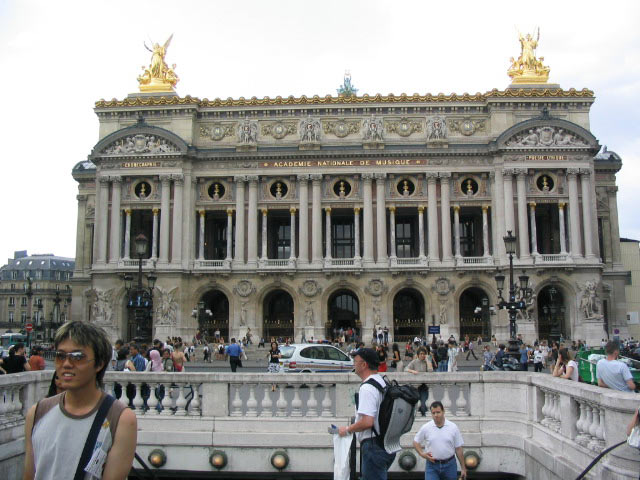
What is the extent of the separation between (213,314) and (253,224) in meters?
8.54

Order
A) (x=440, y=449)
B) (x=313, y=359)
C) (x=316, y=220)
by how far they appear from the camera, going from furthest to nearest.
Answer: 1. (x=316, y=220)
2. (x=313, y=359)
3. (x=440, y=449)

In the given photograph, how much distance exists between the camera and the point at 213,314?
56.5m

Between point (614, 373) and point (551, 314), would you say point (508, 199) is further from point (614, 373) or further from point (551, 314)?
point (614, 373)

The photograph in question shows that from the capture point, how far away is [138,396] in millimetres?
12438

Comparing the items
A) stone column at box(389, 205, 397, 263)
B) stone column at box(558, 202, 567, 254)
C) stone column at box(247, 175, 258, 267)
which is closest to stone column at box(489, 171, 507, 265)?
stone column at box(558, 202, 567, 254)

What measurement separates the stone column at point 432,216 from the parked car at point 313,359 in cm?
2662

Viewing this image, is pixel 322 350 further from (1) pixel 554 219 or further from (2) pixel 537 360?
(1) pixel 554 219

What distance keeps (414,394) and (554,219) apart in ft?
169

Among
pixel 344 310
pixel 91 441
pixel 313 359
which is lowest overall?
pixel 313 359

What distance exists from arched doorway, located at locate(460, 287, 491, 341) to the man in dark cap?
44826 mm

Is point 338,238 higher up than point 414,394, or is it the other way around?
point 338,238

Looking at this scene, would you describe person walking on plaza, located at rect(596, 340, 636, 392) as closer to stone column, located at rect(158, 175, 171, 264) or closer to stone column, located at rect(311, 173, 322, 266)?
stone column, located at rect(311, 173, 322, 266)

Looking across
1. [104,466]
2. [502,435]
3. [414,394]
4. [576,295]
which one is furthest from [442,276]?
[104,466]

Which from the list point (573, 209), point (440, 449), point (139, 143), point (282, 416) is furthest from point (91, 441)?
point (573, 209)
